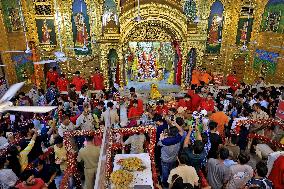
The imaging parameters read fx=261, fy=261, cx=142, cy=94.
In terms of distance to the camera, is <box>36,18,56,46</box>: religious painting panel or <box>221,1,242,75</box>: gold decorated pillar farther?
<box>221,1,242,75</box>: gold decorated pillar

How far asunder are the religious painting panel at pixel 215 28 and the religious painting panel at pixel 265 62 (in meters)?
2.43

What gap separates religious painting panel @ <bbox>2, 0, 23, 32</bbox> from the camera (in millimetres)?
13430

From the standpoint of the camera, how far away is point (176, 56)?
15.2 meters

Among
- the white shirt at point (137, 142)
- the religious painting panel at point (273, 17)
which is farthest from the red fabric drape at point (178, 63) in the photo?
the white shirt at point (137, 142)

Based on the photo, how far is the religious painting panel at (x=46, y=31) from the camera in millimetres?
14961

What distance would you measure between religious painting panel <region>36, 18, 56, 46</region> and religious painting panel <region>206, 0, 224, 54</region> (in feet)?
30.4

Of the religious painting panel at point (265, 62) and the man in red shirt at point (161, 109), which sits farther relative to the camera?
the religious painting panel at point (265, 62)

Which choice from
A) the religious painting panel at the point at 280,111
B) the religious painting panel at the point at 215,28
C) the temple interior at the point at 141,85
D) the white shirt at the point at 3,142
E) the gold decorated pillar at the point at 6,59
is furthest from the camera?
the religious painting panel at the point at 215,28

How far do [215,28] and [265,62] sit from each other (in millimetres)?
3576

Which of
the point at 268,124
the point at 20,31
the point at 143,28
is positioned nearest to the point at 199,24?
the point at 143,28

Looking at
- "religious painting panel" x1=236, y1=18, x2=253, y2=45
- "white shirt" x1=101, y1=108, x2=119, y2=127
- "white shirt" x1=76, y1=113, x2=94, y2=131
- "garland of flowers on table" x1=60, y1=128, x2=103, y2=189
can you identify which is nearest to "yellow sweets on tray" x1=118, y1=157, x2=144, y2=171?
"garland of flowers on table" x1=60, y1=128, x2=103, y2=189

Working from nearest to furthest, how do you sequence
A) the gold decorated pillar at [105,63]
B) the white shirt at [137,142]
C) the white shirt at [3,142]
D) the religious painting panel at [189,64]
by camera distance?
1. the white shirt at [3,142]
2. the white shirt at [137,142]
3. the gold decorated pillar at [105,63]
4. the religious painting panel at [189,64]

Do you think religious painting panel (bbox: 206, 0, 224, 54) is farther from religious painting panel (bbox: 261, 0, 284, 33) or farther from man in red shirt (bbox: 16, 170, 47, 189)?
man in red shirt (bbox: 16, 170, 47, 189)

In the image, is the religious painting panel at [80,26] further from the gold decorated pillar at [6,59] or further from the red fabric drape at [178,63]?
the red fabric drape at [178,63]
